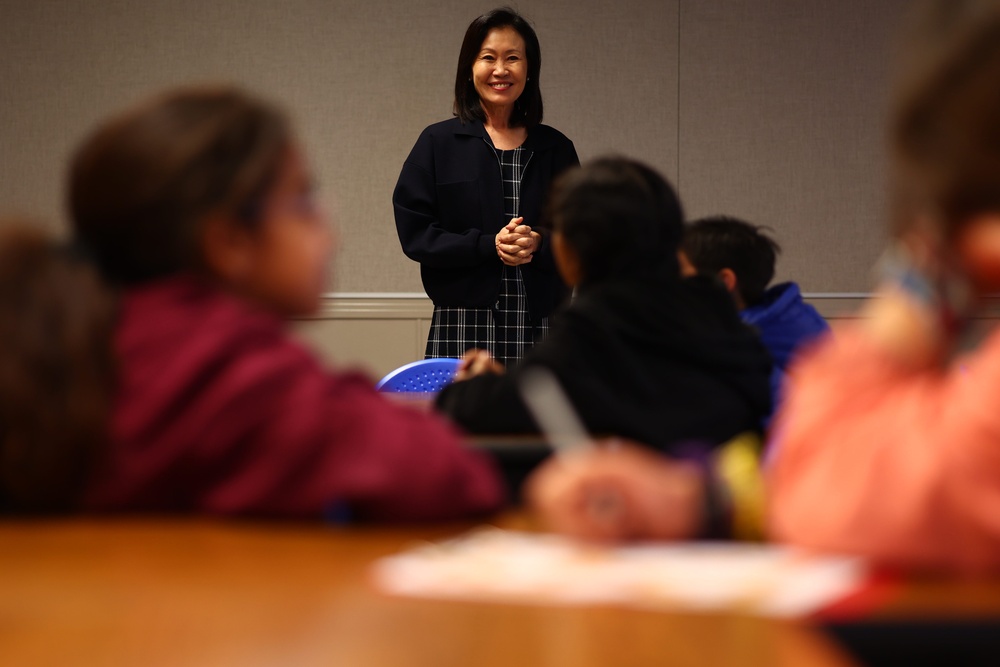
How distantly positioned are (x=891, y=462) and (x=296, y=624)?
395 millimetres

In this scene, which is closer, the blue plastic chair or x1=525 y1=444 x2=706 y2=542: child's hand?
x1=525 y1=444 x2=706 y2=542: child's hand

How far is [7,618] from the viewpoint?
59 cm

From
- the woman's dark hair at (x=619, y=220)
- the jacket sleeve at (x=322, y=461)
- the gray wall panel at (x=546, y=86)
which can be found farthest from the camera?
the gray wall panel at (x=546, y=86)

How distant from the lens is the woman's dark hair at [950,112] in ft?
2.33

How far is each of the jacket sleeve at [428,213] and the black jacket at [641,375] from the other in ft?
5.43

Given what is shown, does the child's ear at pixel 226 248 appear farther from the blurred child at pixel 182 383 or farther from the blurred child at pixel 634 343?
the blurred child at pixel 634 343

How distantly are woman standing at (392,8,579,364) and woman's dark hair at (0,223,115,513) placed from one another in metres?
2.65

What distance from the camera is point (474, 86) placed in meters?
3.69

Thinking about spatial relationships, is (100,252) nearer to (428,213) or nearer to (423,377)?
(423,377)

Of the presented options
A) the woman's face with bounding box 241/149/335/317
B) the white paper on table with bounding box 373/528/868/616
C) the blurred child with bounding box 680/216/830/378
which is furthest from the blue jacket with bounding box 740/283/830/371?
the white paper on table with bounding box 373/528/868/616

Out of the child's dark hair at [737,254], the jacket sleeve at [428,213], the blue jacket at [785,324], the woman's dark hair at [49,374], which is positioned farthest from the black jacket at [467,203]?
the woman's dark hair at [49,374]

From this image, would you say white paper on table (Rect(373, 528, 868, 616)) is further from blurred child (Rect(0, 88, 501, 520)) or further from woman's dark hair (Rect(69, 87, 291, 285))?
woman's dark hair (Rect(69, 87, 291, 285))

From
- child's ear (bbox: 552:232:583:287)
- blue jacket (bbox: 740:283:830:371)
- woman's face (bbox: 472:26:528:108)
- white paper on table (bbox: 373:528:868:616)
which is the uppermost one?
woman's face (bbox: 472:26:528:108)

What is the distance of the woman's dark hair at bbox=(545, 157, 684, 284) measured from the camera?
1983 mm
